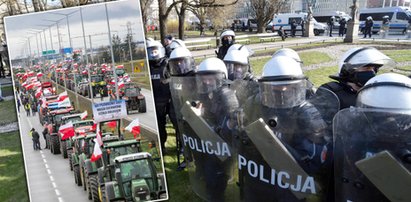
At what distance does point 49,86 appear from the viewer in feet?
21.5

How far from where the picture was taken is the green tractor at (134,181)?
4.68 m

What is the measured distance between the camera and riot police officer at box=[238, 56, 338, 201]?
108 inches

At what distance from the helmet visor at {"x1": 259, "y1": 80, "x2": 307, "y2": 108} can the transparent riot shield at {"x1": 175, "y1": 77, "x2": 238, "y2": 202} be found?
1.04 m

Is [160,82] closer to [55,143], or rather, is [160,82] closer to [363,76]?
[55,143]

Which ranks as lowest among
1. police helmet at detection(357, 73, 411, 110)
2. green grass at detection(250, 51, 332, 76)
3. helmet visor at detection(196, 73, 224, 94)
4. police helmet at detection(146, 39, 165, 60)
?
green grass at detection(250, 51, 332, 76)

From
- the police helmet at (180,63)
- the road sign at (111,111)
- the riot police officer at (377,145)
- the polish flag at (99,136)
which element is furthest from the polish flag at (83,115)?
the riot police officer at (377,145)

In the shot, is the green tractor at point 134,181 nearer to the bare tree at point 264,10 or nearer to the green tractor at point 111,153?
the green tractor at point 111,153

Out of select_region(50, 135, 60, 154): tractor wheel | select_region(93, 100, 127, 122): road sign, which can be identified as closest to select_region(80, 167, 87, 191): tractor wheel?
select_region(50, 135, 60, 154): tractor wheel

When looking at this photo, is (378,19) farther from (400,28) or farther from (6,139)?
(6,139)

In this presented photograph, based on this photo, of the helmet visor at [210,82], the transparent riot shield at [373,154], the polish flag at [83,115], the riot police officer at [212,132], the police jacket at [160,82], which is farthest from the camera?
the police jacket at [160,82]

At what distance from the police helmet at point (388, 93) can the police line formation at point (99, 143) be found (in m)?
2.88

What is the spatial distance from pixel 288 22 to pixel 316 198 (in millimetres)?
40569

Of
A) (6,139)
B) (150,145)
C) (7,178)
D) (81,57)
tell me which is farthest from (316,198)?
(6,139)

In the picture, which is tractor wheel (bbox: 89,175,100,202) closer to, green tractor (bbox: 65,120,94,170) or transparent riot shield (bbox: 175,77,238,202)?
green tractor (bbox: 65,120,94,170)
